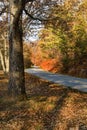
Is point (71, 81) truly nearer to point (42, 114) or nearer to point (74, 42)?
point (74, 42)

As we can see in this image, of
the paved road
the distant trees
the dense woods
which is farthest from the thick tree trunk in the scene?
the dense woods

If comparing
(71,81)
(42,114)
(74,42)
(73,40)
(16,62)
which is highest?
(16,62)

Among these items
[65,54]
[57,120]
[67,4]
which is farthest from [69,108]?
[65,54]

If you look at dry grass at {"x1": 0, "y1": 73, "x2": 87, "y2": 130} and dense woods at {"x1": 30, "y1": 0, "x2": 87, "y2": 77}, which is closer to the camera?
dry grass at {"x1": 0, "y1": 73, "x2": 87, "y2": 130}

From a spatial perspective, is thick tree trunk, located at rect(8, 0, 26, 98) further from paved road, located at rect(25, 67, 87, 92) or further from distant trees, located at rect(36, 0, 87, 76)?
distant trees, located at rect(36, 0, 87, 76)

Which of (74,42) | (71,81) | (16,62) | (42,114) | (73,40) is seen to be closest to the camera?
(42,114)

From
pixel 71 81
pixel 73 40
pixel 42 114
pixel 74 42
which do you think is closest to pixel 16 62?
pixel 42 114

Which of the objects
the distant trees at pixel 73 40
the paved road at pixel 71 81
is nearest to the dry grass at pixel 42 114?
the paved road at pixel 71 81

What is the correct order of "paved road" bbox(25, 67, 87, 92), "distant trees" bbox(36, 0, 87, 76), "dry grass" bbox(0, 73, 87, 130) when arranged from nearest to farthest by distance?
"dry grass" bbox(0, 73, 87, 130), "paved road" bbox(25, 67, 87, 92), "distant trees" bbox(36, 0, 87, 76)

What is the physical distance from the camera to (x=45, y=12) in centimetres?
2209

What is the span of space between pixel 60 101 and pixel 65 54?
26858 mm

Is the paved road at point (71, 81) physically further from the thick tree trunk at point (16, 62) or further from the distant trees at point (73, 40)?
the thick tree trunk at point (16, 62)

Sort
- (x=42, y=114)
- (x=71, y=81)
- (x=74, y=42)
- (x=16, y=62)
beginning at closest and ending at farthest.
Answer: (x=42, y=114), (x=16, y=62), (x=71, y=81), (x=74, y=42)

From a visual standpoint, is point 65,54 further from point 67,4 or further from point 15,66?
point 15,66
